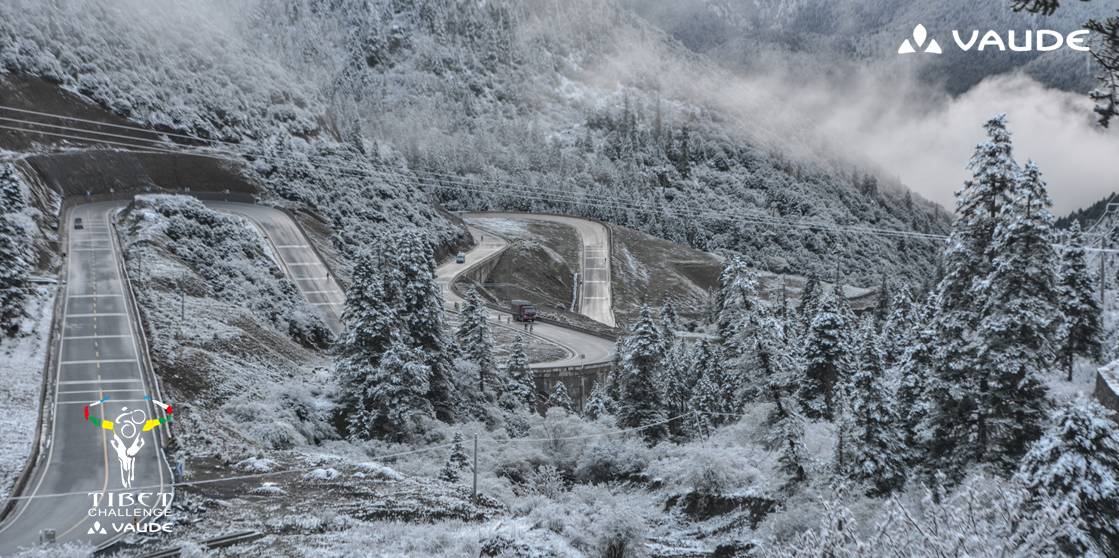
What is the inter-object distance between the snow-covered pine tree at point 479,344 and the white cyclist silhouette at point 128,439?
1874 centimetres

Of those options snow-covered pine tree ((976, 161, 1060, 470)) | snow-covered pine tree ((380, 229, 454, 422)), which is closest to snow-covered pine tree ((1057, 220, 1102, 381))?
snow-covered pine tree ((976, 161, 1060, 470))

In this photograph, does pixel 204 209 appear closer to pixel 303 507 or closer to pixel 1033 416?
pixel 303 507

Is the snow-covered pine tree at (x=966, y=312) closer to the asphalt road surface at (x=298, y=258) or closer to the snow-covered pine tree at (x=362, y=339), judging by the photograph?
the snow-covered pine tree at (x=362, y=339)

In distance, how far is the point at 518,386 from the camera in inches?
2002

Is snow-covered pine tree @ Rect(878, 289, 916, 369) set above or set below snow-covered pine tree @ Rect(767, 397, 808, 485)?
above

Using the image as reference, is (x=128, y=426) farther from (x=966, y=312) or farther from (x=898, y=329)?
(x=898, y=329)

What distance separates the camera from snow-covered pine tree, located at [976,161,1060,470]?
18.5m

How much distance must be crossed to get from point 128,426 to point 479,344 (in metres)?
19.9

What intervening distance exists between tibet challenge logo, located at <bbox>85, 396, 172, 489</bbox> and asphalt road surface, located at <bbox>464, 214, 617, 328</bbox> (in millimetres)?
77873

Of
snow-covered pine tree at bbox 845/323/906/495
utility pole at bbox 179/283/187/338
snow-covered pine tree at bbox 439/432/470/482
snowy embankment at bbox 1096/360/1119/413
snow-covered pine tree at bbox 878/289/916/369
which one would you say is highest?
utility pole at bbox 179/283/187/338

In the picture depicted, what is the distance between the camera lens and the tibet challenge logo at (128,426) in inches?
1046

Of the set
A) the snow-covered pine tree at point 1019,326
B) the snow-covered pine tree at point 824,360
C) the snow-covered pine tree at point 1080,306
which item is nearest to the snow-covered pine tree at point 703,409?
the snow-covered pine tree at point 824,360

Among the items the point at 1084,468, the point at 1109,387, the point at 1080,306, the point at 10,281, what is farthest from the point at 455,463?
the point at 1080,306

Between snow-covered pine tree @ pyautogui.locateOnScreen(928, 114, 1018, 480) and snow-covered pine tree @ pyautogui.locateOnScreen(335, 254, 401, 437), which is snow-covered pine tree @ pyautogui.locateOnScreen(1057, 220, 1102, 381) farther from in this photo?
snow-covered pine tree @ pyautogui.locateOnScreen(335, 254, 401, 437)
